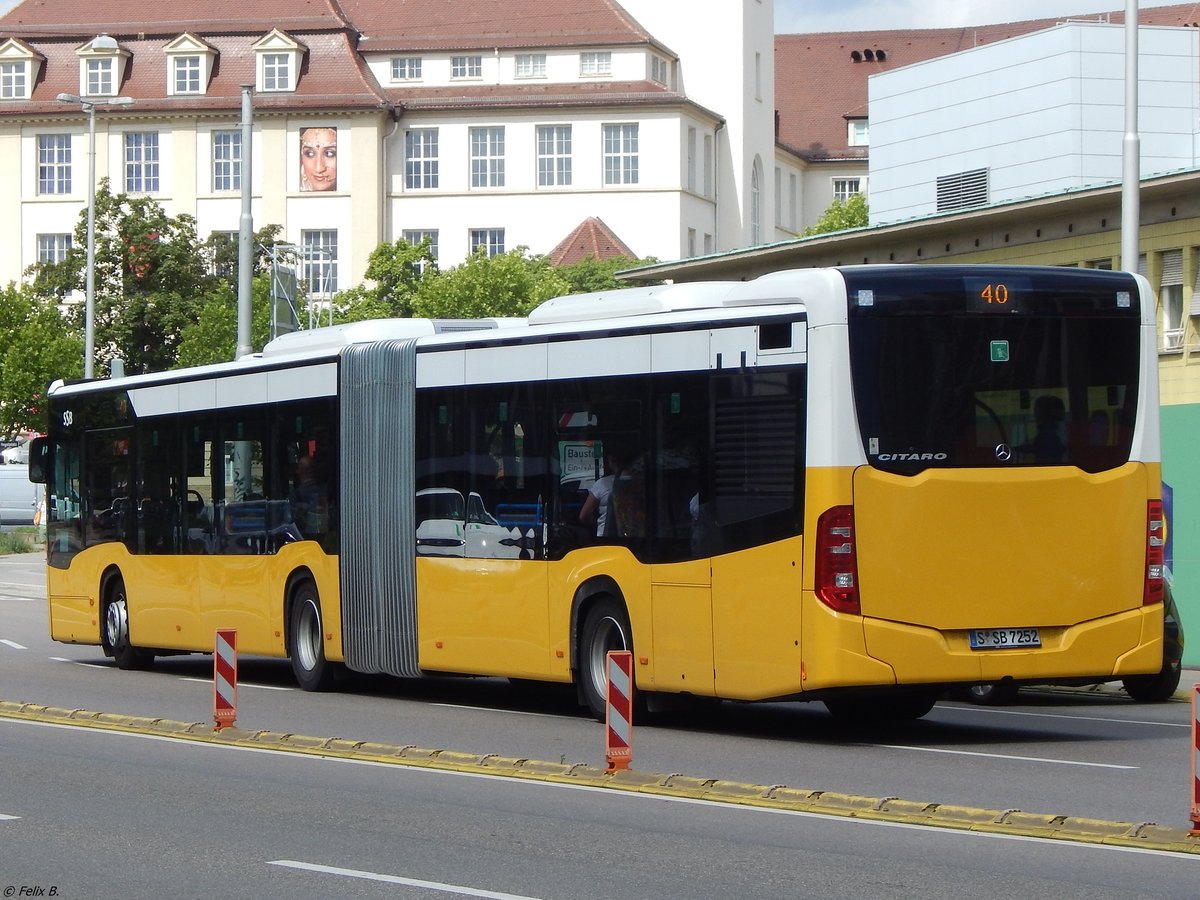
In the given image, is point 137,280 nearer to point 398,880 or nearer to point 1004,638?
point 1004,638

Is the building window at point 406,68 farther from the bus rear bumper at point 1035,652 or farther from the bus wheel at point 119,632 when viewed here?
the bus rear bumper at point 1035,652

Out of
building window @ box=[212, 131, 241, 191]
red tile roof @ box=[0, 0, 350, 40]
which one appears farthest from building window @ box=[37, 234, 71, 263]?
red tile roof @ box=[0, 0, 350, 40]

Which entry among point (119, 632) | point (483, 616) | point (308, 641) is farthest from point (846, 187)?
point (483, 616)

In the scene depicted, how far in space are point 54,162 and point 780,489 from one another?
9199 centimetres

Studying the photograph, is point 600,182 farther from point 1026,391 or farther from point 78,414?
point 1026,391

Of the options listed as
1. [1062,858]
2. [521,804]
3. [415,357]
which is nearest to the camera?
[1062,858]

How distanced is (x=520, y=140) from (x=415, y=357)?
83.0 m

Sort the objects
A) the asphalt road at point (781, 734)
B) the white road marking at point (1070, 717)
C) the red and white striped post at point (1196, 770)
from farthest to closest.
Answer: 1. the white road marking at point (1070, 717)
2. the asphalt road at point (781, 734)
3. the red and white striped post at point (1196, 770)

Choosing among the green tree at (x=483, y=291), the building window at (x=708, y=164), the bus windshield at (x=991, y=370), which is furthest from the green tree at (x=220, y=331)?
the bus windshield at (x=991, y=370)

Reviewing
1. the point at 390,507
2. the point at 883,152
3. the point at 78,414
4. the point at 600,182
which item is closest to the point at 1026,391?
the point at 390,507

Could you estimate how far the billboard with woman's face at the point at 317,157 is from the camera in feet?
323

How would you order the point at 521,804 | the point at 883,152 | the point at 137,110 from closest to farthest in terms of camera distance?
the point at 521,804
the point at 883,152
the point at 137,110

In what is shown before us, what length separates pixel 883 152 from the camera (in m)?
47.6

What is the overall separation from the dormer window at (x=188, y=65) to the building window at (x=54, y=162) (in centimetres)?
588
